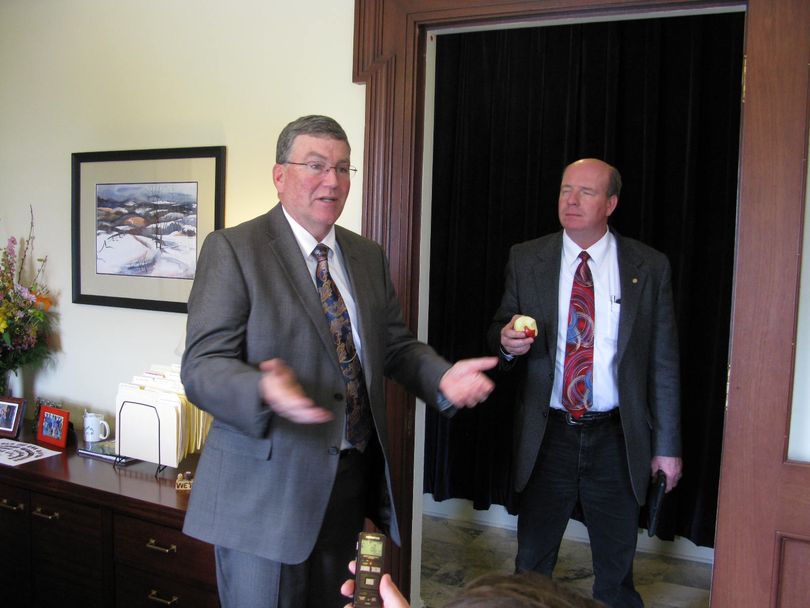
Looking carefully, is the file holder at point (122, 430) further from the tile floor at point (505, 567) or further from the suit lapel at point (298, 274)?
the tile floor at point (505, 567)

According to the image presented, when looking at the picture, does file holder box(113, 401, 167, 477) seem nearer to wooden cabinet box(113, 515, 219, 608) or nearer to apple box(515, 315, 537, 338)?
wooden cabinet box(113, 515, 219, 608)

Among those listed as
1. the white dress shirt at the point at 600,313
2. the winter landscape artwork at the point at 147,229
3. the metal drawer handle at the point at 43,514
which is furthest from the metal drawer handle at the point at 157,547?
the white dress shirt at the point at 600,313

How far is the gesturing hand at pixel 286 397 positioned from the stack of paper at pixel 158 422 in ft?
4.07

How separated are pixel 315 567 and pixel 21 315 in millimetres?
2028

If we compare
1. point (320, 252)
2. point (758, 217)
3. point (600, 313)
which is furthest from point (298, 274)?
point (758, 217)

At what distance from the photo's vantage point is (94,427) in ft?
9.41

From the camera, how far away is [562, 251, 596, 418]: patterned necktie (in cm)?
241

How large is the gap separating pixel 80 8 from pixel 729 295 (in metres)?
3.13

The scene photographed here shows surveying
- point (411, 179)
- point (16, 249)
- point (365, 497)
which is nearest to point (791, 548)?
point (365, 497)

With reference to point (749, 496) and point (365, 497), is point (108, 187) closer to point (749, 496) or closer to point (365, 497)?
point (365, 497)

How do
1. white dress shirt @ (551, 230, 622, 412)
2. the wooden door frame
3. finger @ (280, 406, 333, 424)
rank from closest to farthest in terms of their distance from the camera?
1. finger @ (280, 406, 333, 424)
2. the wooden door frame
3. white dress shirt @ (551, 230, 622, 412)

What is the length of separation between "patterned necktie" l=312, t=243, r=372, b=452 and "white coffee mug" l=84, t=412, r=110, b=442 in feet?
5.19

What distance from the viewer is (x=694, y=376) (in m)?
3.27

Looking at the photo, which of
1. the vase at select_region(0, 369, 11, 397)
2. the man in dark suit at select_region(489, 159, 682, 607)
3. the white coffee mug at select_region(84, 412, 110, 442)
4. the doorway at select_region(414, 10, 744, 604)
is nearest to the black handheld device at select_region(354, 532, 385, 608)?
the man in dark suit at select_region(489, 159, 682, 607)
